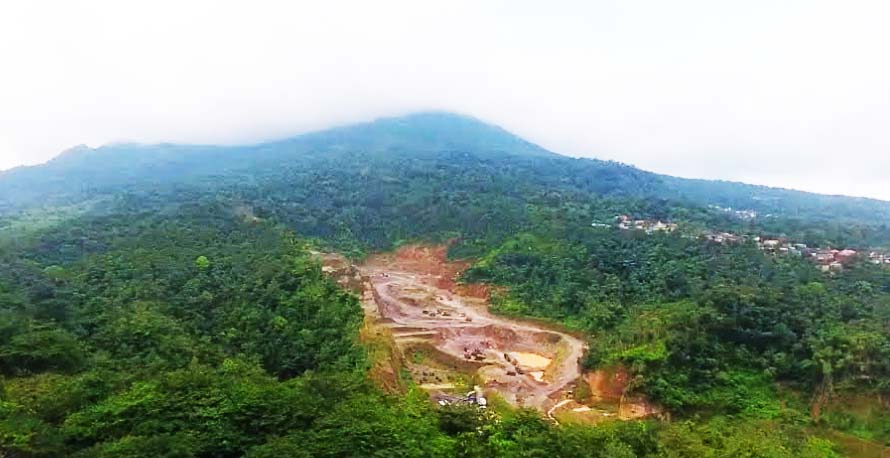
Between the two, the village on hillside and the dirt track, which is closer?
the dirt track

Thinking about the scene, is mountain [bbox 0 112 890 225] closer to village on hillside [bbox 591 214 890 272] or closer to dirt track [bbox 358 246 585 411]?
village on hillside [bbox 591 214 890 272]

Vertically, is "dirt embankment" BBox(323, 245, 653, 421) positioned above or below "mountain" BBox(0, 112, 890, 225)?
below

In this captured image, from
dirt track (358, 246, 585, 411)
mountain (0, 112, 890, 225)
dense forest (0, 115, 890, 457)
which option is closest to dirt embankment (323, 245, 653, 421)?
dirt track (358, 246, 585, 411)

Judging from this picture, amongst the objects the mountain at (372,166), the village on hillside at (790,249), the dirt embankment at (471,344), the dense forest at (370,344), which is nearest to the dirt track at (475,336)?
the dirt embankment at (471,344)

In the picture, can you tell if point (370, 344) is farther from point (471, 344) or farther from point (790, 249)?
point (790, 249)

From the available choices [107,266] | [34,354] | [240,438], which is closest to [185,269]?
[107,266]

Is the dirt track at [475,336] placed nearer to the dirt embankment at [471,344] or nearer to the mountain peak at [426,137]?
the dirt embankment at [471,344]
